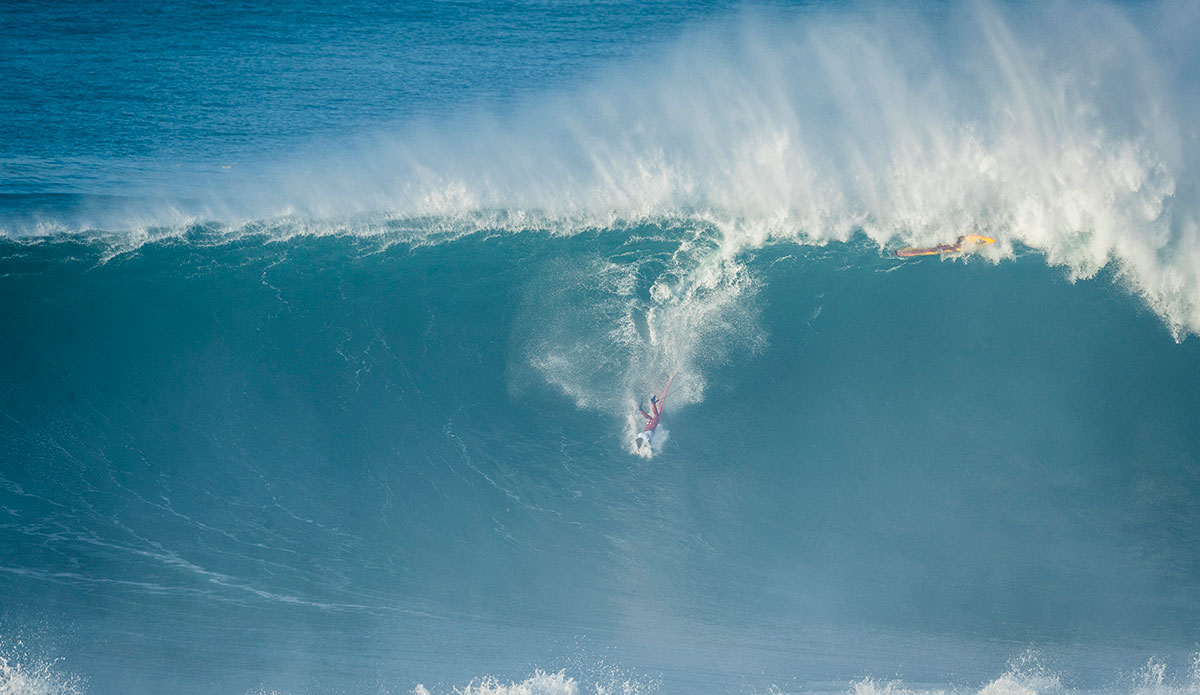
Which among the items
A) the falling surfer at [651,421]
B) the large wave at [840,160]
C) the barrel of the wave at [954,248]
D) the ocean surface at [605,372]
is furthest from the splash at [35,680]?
the barrel of the wave at [954,248]

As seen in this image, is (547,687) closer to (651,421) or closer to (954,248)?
(651,421)

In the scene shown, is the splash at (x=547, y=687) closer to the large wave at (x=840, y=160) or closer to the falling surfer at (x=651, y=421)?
the falling surfer at (x=651, y=421)

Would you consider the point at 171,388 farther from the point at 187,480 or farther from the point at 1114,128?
the point at 1114,128

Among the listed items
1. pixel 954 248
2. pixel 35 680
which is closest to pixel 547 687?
pixel 35 680

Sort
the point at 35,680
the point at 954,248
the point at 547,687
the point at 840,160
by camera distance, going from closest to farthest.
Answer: the point at 547,687
the point at 35,680
the point at 954,248
the point at 840,160

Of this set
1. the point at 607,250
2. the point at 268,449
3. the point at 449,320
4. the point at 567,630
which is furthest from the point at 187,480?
the point at 607,250

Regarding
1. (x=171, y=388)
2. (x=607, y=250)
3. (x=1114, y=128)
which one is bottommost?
(x=171, y=388)
